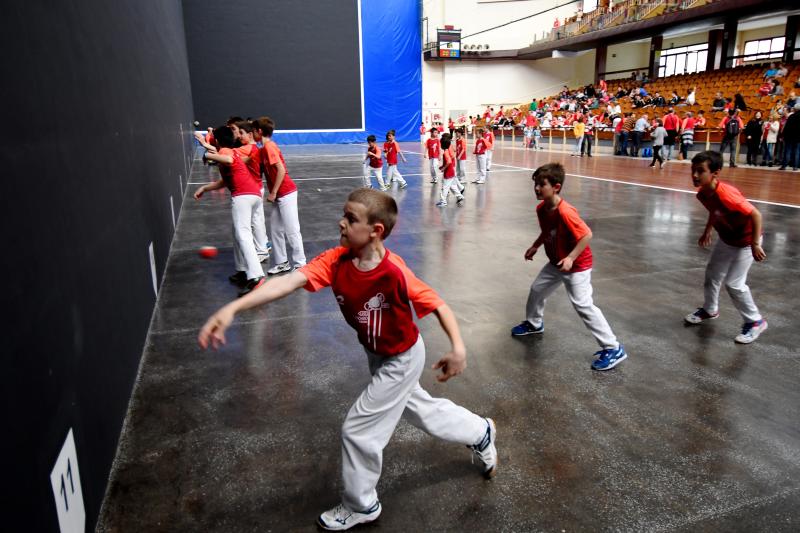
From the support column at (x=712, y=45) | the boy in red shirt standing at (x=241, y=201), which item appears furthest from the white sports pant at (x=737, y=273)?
the support column at (x=712, y=45)


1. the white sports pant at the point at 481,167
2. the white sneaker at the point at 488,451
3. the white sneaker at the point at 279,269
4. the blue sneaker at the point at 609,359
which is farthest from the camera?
the white sports pant at the point at 481,167

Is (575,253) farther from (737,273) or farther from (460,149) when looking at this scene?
(460,149)

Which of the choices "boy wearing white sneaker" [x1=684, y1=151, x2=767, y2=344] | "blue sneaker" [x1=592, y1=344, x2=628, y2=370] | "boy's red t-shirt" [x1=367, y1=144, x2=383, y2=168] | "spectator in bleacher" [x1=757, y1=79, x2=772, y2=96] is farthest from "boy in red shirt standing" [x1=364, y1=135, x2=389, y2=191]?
"spectator in bleacher" [x1=757, y1=79, x2=772, y2=96]

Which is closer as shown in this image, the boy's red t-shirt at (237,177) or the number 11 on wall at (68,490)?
the number 11 on wall at (68,490)

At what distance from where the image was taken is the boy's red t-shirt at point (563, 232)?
4.02 m

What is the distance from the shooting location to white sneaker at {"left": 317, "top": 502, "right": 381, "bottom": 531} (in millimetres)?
2492

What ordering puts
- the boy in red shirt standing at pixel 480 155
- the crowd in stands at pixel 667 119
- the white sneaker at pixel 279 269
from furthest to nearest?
the crowd in stands at pixel 667 119 → the boy in red shirt standing at pixel 480 155 → the white sneaker at pixel 279 269

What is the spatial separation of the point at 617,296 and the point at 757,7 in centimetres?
2745

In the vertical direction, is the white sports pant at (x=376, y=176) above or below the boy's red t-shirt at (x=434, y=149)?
below

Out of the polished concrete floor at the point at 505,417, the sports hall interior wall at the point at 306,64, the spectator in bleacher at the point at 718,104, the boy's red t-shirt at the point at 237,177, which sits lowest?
the polished concrete floor at the point at 505,417

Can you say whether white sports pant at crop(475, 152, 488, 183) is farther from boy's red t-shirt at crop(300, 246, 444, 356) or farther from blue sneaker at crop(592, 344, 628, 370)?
boy's red t-shirt at crop(300, 246, 444, 356)

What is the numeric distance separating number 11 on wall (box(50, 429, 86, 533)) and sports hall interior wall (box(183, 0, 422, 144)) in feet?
108

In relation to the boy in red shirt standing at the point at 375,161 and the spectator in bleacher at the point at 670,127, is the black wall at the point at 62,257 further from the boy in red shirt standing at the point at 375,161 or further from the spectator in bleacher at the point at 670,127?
the spectator in bleacher at the point at 670,127

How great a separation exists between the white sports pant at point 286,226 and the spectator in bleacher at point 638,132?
21302 millimetres
